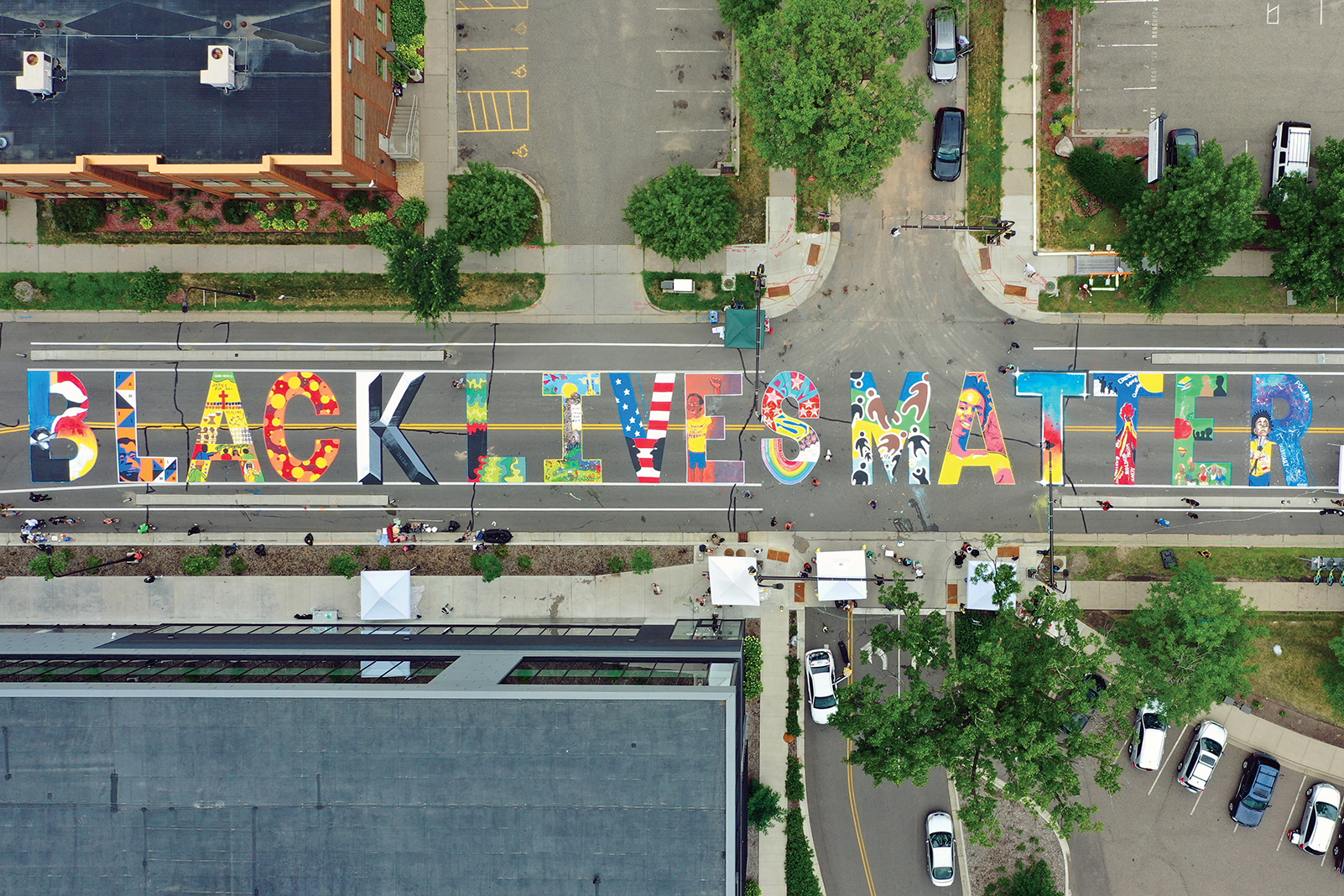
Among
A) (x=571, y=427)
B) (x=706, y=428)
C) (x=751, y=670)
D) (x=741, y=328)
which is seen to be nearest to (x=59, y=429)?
(x=571, y=427)

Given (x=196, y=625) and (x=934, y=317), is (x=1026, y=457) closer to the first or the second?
(x=934, y=317)

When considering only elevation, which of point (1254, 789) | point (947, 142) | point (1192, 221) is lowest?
point (1254, 789)

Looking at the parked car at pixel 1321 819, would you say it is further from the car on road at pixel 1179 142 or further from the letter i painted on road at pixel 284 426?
the letter i painted on road at pixel 284 426

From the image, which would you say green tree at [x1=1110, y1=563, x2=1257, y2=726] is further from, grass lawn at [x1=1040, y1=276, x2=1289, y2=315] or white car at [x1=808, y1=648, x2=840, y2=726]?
grass lawn at [x1=1040, y1=276, x2=1289, y2=315]

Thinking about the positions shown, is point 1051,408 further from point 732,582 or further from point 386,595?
point 386,595

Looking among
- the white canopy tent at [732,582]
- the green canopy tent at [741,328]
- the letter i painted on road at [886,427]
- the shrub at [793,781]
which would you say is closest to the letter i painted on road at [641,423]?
the green canopy tent at [741,328]

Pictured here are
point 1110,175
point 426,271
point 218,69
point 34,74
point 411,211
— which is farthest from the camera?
point 411,211

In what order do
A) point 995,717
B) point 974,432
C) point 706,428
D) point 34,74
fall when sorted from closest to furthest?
point 995,717, point 34,74, point 974,432, point 706,428
